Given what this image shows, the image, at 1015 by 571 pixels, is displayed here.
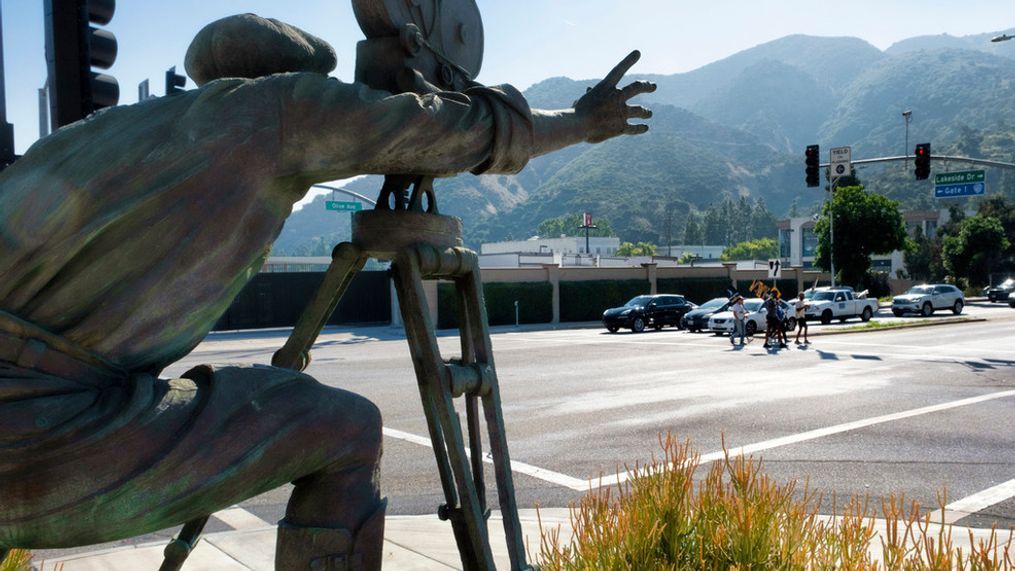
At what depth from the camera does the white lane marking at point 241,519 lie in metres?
5.43

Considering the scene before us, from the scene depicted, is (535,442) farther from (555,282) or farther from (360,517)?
(555,282)

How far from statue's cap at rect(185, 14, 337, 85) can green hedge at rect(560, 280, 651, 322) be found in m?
32.6

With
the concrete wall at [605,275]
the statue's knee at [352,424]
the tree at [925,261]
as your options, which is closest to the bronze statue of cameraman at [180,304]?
the statue's knee at [352,424]

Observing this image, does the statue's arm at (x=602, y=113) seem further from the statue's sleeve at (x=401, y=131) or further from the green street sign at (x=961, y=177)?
the green street sign at (x=961, y=177)

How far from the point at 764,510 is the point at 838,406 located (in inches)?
315

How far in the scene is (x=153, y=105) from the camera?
6.13 ft

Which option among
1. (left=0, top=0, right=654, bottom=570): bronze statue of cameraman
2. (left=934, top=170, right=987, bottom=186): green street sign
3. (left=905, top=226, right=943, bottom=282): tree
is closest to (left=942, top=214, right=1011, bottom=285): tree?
(left=905, top=226, right=943, bottom=282): tree

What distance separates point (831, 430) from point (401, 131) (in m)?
7.98

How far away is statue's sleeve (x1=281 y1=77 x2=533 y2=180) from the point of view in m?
1.92

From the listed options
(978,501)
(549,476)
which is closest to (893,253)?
(978,501)

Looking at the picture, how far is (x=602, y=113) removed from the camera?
8.55 ft

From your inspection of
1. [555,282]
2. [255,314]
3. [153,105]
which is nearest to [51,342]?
[153,105]

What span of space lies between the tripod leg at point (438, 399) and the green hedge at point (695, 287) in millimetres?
36367

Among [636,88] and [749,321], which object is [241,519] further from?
[749,321]
